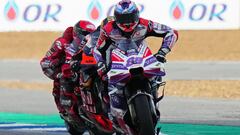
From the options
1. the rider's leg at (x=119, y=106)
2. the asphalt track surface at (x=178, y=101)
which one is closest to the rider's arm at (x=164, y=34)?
the rider's leg at (x=119, y=106)

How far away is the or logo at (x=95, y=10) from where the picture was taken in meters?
29.6

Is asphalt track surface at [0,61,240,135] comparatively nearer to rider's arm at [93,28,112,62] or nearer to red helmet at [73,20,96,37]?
red helmet at [73,20,96,37]

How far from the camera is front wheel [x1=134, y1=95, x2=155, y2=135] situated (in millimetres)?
7496

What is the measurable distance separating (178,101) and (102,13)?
50.4ft

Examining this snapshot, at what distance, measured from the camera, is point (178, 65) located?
21906 millimetres

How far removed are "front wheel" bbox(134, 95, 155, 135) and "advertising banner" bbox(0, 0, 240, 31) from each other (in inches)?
847

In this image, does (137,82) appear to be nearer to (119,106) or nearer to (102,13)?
(119,106)

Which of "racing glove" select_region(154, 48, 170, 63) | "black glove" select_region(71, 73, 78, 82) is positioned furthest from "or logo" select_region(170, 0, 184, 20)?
"racing glove" select_region(154, 48, 170, 63)

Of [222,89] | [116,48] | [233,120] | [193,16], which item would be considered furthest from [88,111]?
[193,16]

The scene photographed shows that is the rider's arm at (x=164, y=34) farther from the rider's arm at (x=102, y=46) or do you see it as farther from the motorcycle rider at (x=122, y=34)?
the rider's arm at (x=102, y=46)

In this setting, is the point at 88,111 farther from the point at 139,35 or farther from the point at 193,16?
the point at 193,16

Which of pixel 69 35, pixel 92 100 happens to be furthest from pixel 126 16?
pixel 69 35

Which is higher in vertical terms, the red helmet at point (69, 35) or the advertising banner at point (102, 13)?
the red helmet at point (69, 35)

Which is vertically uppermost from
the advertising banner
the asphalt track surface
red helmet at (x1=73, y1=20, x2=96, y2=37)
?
red helmet at (x1=73, y1=20, x2=96, y2=37)
